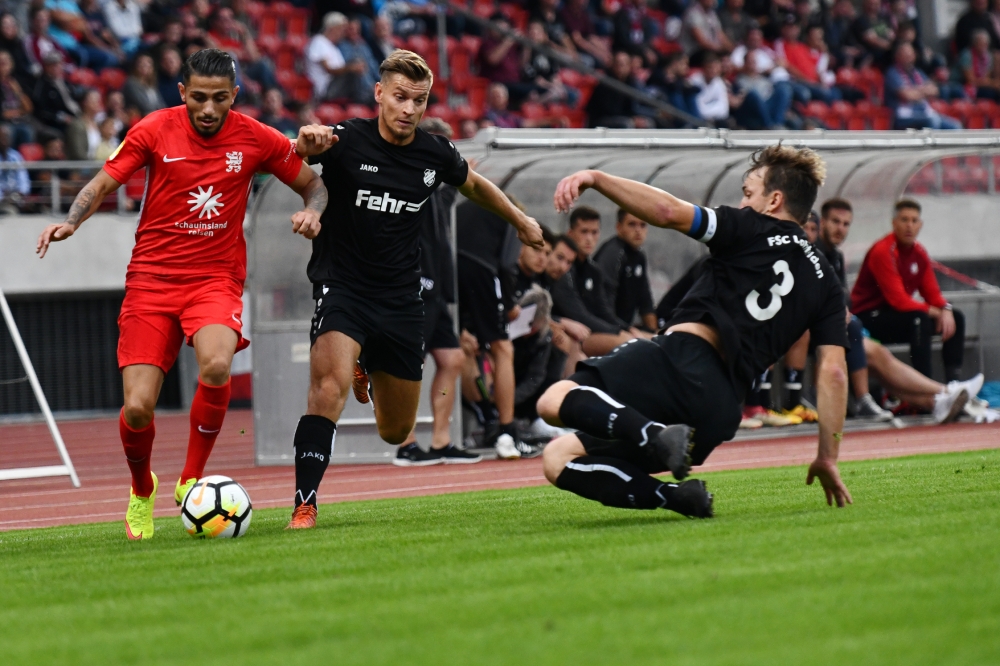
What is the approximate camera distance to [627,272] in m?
13.9

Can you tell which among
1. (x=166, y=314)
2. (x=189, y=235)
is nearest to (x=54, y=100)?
(x=189, y=235)

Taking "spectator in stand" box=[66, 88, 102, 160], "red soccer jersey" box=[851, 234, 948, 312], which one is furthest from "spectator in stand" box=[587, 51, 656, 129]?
"red soccer jersey" box=[851, 234, 948, 312]

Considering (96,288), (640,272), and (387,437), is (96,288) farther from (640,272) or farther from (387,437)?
(387,437)

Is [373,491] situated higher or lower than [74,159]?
lower

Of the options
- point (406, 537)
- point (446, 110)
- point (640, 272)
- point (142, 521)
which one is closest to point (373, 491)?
point (142, 521)

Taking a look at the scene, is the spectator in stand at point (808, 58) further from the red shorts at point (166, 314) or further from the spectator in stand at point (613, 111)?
the red shorts at point (166, 314)

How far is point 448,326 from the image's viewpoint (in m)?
11.7

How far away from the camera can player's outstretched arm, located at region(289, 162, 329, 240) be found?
257 inches

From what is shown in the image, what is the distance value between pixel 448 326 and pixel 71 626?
7.59 metres

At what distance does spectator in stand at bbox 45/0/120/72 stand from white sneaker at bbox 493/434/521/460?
1015 cm

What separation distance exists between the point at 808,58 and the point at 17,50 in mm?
14574

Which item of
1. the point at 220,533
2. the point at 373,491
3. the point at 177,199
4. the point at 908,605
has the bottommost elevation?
the point at 373,491

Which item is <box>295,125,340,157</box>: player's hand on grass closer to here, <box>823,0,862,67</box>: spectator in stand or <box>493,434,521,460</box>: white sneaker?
<box>493,434,521,460</box>: white sneaker

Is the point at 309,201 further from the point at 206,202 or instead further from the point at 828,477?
the point at 828,477
